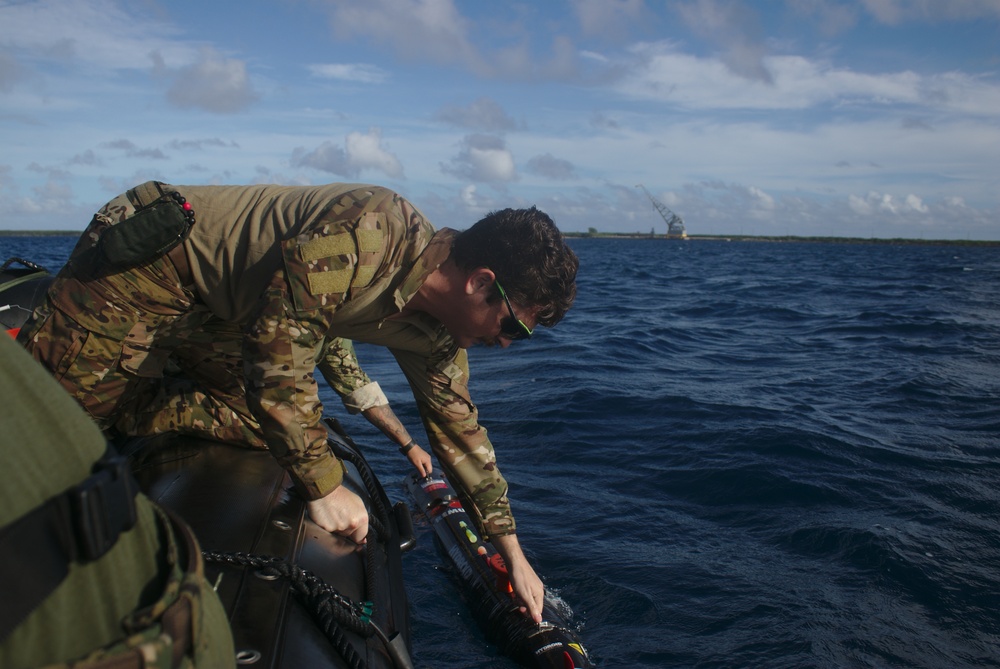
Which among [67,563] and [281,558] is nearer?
[67,563]

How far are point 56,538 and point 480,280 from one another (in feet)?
6.34

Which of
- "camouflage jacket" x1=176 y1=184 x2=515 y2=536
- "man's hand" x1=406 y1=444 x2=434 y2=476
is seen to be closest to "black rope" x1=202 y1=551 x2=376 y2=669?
"camouflage jacket" x1=176 y1=184 x2=515 y2=536

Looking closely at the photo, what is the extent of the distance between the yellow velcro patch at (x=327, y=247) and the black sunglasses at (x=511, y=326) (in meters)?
0.56

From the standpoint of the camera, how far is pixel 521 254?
8.74 ft

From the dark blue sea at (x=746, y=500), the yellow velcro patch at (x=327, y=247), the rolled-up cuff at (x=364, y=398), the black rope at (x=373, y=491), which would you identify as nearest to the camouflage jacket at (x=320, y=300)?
the yellow velcro patch at (x=327, y=247)

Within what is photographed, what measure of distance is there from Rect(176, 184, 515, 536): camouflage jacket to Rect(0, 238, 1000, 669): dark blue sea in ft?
4.25

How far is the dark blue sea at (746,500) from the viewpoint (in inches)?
153

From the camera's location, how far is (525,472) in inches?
240

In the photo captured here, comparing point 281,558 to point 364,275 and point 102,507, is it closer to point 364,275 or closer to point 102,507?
point 364,275

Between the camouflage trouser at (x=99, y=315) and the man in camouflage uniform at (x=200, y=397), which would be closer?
the camouflage trouser at (x=99, y=315)

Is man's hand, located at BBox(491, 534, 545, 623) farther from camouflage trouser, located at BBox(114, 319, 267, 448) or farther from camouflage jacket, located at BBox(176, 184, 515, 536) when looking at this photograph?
camouflage trouser, located at BBox(114, 319, 267, 448)

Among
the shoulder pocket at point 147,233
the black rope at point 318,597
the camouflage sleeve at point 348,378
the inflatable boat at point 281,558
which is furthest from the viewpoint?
the camouflage sleeve at point 348,378

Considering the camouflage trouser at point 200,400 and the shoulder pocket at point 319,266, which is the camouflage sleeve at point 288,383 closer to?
the shoulder pocket at point 319,266

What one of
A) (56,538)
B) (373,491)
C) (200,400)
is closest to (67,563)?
(56,538)
